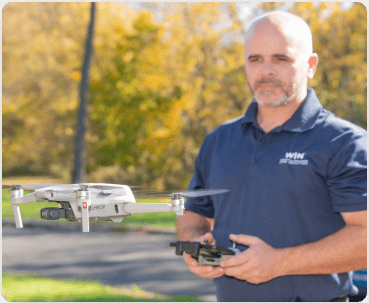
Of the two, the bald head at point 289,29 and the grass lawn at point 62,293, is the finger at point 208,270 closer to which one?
the bald head at point 289,29

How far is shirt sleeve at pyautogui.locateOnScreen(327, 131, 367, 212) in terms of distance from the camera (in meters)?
2.30

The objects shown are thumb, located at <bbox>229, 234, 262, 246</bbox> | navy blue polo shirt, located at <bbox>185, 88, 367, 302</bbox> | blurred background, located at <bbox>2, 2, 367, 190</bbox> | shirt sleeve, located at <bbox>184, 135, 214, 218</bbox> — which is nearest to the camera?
thumb, located at <bbox>229, 234, 262, 246</bbox>

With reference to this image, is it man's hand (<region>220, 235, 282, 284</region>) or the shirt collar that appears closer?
man's hand (<region>220, 235, 282, 284</region>)

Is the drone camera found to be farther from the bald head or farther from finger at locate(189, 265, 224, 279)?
the bald head

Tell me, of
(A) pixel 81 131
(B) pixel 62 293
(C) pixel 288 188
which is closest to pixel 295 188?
(C) pixel 288 188

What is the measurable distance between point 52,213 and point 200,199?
1.63 metres

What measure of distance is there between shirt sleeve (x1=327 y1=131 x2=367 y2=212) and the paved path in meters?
6.38

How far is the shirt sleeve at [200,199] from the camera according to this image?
9.95 ft

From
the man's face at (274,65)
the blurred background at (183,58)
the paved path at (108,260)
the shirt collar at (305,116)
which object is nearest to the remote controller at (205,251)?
the shirt collar at (305,116)

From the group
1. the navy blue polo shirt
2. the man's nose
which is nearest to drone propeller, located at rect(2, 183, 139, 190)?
the navy blue polo shirt

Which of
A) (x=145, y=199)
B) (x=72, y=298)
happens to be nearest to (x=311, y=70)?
(x=145, y=199)

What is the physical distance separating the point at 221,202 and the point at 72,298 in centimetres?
508

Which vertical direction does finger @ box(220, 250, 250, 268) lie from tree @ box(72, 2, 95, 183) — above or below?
below

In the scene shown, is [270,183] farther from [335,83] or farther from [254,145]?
[335,83]
